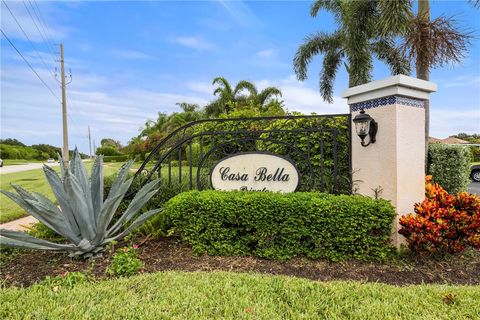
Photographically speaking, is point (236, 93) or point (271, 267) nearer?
point (271, 267)

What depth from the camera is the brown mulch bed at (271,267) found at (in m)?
3.22

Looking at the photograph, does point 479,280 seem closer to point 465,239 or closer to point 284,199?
point 465,239

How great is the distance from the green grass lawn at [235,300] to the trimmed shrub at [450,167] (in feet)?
19.8

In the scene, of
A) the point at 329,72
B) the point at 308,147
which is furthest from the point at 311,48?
the point at 308,147

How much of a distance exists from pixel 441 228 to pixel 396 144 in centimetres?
109

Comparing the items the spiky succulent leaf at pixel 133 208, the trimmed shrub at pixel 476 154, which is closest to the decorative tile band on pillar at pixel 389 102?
the spiky succulent leaf at pixel 133 208

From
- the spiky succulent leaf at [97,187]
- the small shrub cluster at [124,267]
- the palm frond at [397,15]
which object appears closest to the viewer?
the small shrub cluster at [124,267]

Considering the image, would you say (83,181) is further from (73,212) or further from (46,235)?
(46,235)

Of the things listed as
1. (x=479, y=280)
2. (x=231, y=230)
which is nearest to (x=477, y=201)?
(x=479, y=280)

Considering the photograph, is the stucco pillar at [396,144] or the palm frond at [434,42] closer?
the stucco pillar at [396,144]

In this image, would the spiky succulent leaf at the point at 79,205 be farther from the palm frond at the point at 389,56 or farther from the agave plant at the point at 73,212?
the palm frond at the point at 389,56

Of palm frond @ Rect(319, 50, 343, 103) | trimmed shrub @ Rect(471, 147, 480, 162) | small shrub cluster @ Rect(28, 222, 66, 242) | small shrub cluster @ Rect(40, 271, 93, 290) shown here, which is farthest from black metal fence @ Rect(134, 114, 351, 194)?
trimmed shrub @ Rect(471, 147, 480, 162)

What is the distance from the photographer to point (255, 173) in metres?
4.36

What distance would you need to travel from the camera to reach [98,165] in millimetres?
3902
